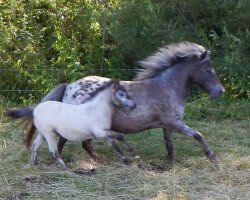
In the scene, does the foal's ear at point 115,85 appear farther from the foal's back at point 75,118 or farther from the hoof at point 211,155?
the hoof at point 211,155

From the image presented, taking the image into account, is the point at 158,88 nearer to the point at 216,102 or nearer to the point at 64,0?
the point at 216,102

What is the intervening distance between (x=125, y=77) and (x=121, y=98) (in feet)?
13.5

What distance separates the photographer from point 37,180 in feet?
17.5

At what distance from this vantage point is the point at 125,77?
981 cm

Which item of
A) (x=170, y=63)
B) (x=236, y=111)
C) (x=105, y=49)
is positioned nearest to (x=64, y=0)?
(x=105, y=49)

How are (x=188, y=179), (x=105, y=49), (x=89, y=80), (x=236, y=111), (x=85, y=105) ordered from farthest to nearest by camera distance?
(x=105, y=49), (x=236, y=111), (x=89, y=80), (x=85, y=105), (x=188, y=179)

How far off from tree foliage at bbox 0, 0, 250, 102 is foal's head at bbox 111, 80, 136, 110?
3087 mm

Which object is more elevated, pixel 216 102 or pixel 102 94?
pixel 102 94

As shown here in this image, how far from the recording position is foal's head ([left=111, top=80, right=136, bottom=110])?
5719 mm

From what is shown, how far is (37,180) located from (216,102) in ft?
13.9

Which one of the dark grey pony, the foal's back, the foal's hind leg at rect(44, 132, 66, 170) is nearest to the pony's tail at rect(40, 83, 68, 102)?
the dark grey pony

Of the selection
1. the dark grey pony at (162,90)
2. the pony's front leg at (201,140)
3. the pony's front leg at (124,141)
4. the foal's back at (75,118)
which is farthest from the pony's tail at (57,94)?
the pony's front leg at (201,140)

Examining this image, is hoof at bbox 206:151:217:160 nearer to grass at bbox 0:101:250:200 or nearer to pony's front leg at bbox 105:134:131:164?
grass at bbox 0:101:250:200

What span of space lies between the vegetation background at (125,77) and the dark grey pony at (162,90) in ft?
1.31
